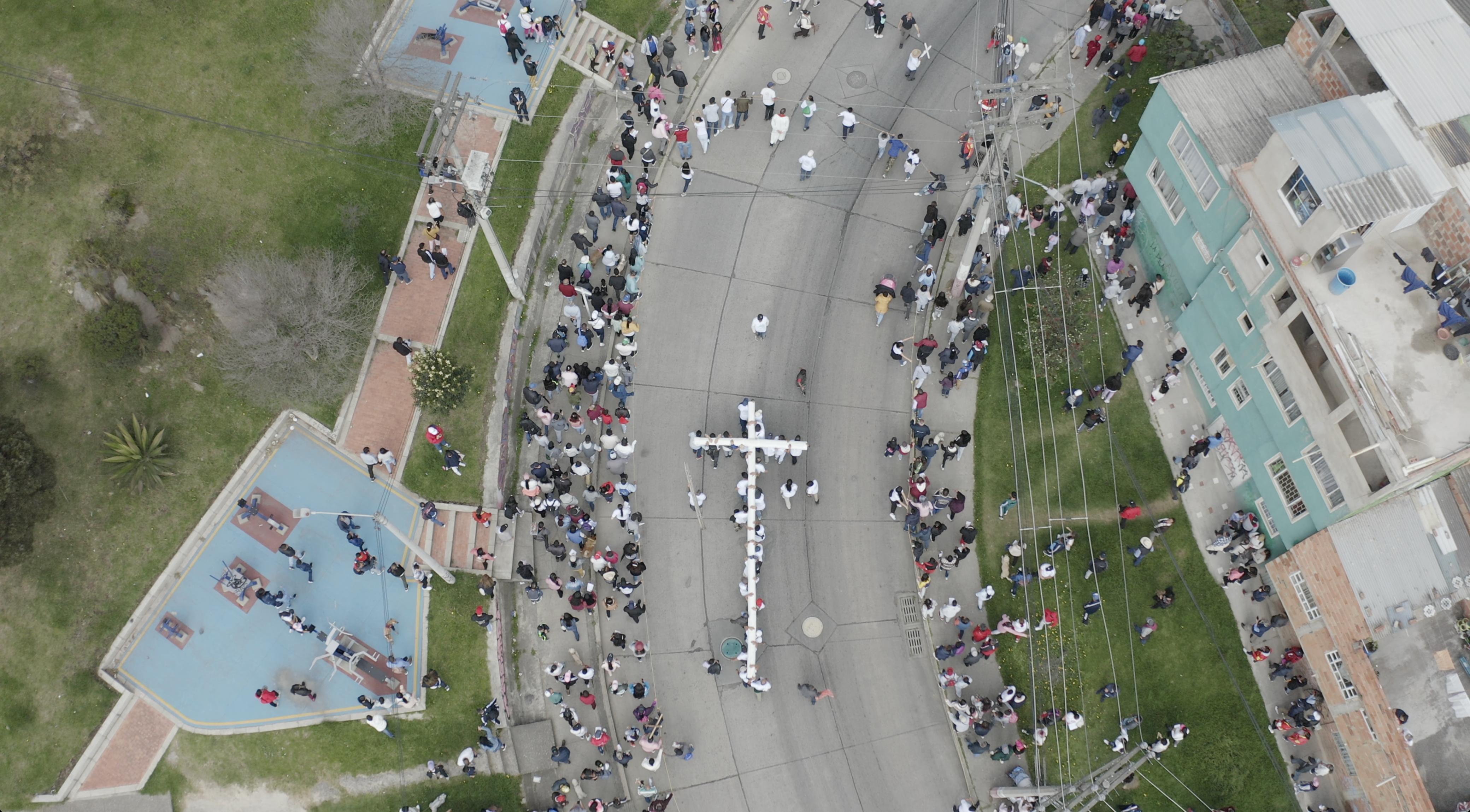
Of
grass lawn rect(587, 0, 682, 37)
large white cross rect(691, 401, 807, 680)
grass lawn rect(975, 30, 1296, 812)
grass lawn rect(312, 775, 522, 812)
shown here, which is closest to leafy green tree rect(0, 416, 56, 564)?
grass lawn rect(312, 775, 522, 812)

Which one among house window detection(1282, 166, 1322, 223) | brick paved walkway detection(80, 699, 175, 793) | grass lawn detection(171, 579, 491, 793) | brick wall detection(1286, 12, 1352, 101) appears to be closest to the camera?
house window detection(1282, 166, 1322, 223)

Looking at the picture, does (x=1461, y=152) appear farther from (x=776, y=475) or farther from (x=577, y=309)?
(x=577, y=309)

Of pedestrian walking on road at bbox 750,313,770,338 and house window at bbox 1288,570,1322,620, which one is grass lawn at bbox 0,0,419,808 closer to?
pedestrian walking on road at bbox 750,313,770,338

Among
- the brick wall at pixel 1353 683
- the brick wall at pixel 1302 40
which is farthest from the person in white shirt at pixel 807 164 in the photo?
the brick wall at pixel 1353 683

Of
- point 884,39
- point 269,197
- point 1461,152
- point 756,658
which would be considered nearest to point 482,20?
point 269,197

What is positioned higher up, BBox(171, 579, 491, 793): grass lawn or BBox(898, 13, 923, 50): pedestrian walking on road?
BBox(898, 13, 923, 50): pedestrian walking on road

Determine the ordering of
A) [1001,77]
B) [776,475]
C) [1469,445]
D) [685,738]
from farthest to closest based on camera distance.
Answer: [1001,77], [776,475], [685,738], [1469,445]

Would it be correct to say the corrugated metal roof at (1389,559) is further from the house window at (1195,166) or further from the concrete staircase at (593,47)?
the concrete staircase at (593,47)
